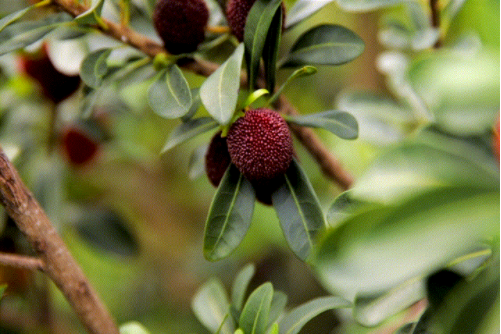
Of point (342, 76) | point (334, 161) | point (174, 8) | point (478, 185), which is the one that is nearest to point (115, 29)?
point (174, 8)

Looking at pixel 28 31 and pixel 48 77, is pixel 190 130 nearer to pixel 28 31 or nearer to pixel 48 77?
pixel 28 31

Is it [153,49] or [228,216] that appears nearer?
[228,216]

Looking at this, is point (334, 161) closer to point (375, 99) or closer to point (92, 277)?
point (375, 99)

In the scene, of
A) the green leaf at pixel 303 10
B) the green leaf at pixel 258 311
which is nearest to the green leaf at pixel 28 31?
the green leaf at pixel 303 10

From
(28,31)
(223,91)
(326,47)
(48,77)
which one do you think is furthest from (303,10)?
(48,77)

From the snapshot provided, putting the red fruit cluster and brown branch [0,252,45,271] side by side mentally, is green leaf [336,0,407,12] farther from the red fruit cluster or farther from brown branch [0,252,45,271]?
brown branch [0,252,45,271]

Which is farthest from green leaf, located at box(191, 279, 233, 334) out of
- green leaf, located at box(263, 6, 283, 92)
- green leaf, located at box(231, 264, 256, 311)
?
green leaf, located at box(263, 6, 283, 92)

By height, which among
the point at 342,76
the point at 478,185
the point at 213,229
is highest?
the point at 478,185
